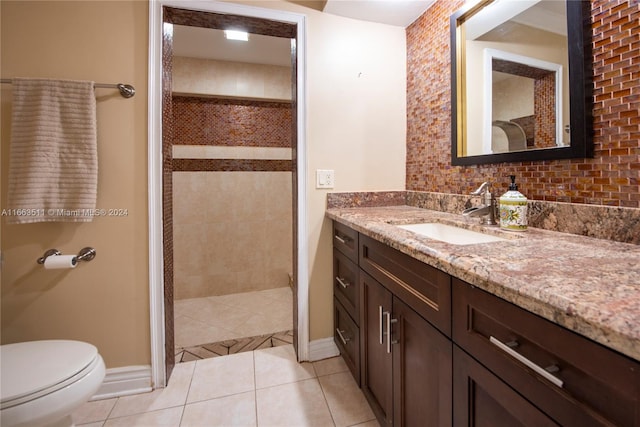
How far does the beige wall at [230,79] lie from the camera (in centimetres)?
267

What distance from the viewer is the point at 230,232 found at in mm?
2902

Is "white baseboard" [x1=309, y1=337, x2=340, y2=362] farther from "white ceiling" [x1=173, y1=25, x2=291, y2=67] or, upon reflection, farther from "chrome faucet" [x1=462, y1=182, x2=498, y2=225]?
"white ceiling" [x1=173, y1=25, x2=291, y2=67]

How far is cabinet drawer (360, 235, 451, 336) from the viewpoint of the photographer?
0.77m

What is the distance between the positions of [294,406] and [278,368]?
1.05ft

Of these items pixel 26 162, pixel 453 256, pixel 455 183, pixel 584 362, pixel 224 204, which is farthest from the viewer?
pixel 224 204

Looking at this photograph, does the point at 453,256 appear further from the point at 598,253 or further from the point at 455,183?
the point at 455,183

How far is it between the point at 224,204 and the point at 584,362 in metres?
2.79

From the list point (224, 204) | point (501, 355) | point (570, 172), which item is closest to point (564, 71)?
point (570, 172)

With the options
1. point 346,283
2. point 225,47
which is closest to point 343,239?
point 346,283

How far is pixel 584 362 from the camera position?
1.47 ft

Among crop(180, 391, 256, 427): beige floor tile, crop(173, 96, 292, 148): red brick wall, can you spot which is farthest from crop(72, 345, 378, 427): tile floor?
crop(173, 96, 292, 148): red brick wall

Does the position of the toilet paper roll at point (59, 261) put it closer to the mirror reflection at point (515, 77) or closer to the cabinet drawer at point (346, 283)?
the cabinet drawer at point (346, 283)

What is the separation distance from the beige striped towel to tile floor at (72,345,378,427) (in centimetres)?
94

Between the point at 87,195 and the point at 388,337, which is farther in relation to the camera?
the point at 87,195
